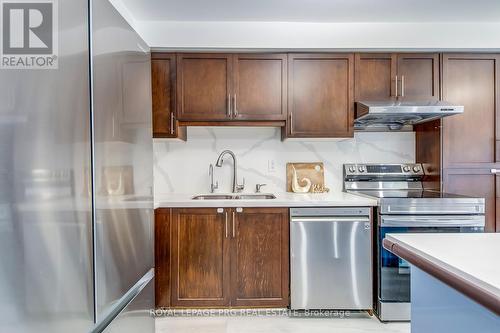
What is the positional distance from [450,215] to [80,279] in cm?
245

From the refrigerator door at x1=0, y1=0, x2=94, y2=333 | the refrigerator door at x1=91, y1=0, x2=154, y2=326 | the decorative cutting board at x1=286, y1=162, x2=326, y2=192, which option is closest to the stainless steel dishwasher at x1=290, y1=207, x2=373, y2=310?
the decorative cutting board at x1=286, y1=162, x2=326, y2=192

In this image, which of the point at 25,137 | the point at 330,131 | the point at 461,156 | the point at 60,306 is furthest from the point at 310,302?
the point at 25,137

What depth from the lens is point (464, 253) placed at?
2.85ft

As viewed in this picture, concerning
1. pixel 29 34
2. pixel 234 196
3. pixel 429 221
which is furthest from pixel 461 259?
pixel 234 196

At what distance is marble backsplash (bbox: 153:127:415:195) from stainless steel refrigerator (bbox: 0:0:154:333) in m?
1.69

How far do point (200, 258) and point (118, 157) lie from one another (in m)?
1.51

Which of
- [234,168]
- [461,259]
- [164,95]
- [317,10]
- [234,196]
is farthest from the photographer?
[234,168]

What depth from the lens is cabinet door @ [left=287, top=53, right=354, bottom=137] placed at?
2701 mm

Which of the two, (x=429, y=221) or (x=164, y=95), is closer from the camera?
(x=429, y=221)

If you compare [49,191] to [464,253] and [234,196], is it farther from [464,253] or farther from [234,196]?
[234,196]

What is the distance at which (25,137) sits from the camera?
674mm

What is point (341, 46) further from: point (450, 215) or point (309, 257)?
point (309, 257)

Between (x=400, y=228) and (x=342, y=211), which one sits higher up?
(x=342, y=211)

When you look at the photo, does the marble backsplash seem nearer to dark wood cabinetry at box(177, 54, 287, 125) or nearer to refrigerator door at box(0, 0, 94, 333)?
dark wood cabinetry at box(177, 54, 287, 125)
